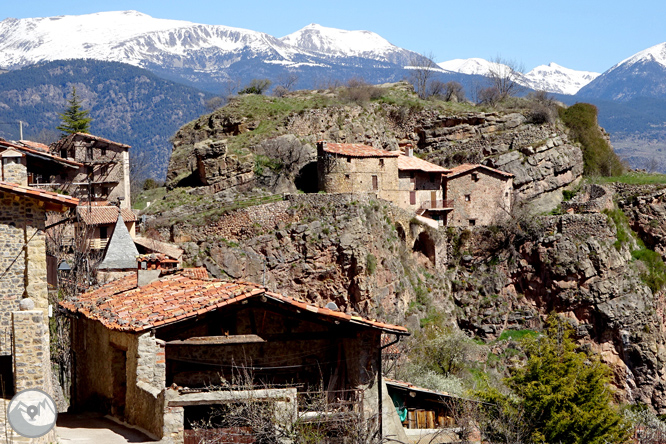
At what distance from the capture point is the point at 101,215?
5506cm

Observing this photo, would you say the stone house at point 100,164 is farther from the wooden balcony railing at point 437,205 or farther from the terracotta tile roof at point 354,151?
the wooden balcony railing at point 437,205

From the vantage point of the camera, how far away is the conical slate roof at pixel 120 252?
156ft

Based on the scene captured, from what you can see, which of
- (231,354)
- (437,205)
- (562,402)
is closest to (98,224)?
(437,205)

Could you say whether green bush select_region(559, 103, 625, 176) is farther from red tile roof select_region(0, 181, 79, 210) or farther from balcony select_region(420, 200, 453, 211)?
red tile roof select_region(0, 181, 79, 210)

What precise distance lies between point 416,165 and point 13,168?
125 ft

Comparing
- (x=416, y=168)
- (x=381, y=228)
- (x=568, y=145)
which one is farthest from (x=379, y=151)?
(x=568, y=145)

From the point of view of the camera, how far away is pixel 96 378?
1094 inches

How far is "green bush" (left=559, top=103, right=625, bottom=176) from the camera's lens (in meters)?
77.8

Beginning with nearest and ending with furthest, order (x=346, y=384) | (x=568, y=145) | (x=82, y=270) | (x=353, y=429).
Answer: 1. (x=353, y=429)
2. (x=346, y=384)
3. (x=82, y=270)
4. (x=568, y=145)

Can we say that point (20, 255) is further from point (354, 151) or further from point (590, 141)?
point (590, 141)

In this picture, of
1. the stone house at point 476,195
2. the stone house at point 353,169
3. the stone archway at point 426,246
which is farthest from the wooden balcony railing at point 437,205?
the stone house at point 353,169

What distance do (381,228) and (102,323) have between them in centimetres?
3389

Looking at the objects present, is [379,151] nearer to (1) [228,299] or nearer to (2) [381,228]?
(2) [381,228]

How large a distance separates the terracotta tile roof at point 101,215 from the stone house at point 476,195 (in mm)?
23170
